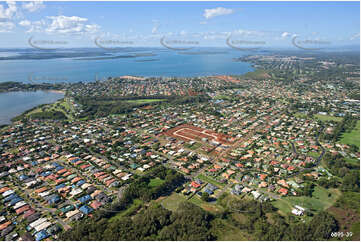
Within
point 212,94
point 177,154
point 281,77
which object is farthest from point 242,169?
point 281,77

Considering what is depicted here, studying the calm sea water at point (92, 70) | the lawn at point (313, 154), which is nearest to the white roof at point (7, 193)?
the lawn at point (313, 154)

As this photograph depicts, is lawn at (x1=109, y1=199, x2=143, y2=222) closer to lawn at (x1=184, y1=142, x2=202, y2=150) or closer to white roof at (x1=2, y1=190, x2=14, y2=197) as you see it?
white roof at (x1=2, y1=190, x2=14, y2=197)

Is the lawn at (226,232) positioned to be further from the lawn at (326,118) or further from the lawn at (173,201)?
the lawn at (326,118)

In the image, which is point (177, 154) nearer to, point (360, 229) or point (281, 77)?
point (360, 229)

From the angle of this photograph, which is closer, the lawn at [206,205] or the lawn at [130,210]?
the lawn at [130,210]

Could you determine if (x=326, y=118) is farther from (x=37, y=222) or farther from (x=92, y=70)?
(x=92, y=70)

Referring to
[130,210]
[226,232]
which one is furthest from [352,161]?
[130,210]

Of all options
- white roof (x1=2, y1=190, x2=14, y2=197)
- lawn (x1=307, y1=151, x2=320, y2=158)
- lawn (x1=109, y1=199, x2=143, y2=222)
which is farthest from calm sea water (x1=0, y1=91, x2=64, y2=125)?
lawn (x1=307, y1=151, x2=320, y2=158)
